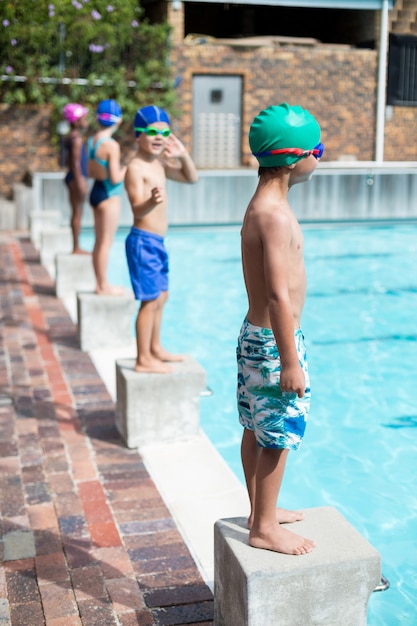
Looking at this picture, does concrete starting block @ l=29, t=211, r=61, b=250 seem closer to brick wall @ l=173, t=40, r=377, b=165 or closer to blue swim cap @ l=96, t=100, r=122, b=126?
blue swim cap @ l=96, t=100, r=122, b=126

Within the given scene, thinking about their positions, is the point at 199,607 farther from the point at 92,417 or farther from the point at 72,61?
the point at 72,61

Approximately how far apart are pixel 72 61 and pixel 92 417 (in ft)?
53.5

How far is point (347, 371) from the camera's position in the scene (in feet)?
26.2

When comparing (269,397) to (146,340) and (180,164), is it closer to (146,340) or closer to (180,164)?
(146,340)

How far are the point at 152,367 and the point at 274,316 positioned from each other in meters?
2.65

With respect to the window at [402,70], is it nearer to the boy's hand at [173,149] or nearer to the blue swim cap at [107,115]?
the blue swim cap at [107,115]

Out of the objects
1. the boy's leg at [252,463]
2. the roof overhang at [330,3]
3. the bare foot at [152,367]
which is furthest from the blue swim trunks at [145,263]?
the roof overhang at [330,3]

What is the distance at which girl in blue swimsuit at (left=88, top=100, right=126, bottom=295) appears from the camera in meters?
7.74

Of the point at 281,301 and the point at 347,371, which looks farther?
the point at 347,371

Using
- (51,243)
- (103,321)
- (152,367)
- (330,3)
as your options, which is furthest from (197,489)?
(330,3)

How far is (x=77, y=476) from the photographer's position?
4.77 m

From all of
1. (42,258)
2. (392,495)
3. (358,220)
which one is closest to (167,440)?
(392,495)

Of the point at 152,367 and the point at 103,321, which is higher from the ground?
the point at 152,367

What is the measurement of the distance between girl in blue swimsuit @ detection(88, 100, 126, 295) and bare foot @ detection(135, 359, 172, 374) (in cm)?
262
